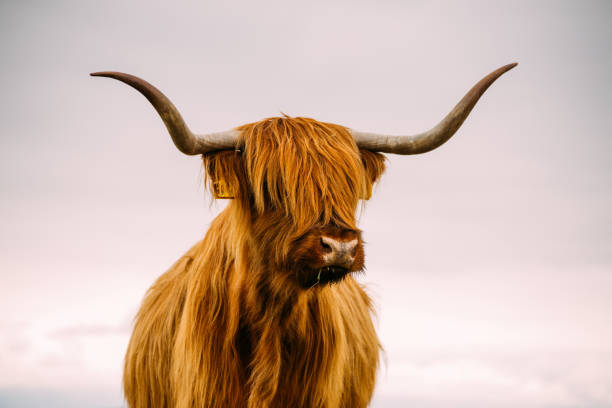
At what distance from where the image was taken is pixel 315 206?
4242 millimetres

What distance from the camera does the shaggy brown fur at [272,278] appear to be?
14.1 ft

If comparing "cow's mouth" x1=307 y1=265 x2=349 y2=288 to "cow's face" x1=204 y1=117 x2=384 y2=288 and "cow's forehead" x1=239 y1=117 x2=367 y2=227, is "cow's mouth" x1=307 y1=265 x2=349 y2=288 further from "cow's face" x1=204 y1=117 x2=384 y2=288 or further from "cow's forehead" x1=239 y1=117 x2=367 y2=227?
"cow's forehead" x1=239 y1=117 x2=367 y2=227

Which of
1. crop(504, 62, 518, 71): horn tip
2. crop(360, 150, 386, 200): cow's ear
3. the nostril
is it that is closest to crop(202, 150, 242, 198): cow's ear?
the nostril

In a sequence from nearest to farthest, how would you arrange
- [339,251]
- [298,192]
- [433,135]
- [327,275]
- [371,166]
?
[339,251], [327,275], [298,192], [433,135], [371,166]

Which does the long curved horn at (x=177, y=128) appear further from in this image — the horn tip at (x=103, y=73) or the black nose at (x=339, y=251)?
the black nose at (x=339, y=251)

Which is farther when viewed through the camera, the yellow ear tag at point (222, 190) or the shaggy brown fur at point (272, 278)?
the yellow ear tag at point (222, 190)

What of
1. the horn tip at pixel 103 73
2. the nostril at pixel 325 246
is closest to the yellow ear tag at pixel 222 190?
the nostril at pixel 325 246

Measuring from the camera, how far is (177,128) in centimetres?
436

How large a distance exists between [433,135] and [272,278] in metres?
1.65

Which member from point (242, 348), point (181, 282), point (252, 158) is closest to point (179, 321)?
point (181, 282)

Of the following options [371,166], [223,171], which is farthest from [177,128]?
[371,166]

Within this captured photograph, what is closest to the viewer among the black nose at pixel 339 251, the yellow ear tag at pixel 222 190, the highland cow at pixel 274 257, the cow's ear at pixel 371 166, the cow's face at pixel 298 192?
the black nose at pixel 339 251

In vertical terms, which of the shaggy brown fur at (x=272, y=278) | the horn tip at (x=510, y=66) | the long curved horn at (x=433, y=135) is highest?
the horn tip at (x=510, y=66)

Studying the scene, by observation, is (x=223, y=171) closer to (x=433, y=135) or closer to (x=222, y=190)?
(x=222, y=190)
